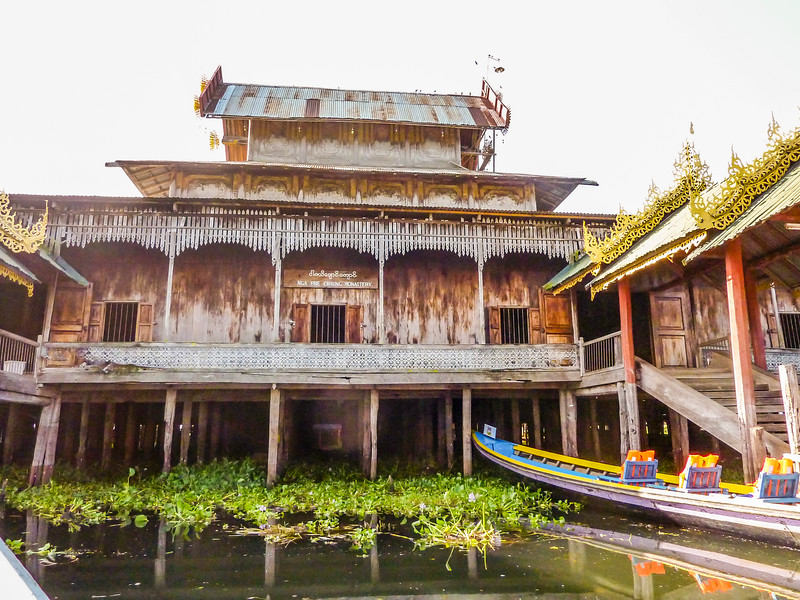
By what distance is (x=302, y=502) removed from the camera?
39.9 feet

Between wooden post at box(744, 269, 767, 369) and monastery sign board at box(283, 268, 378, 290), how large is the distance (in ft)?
30.3

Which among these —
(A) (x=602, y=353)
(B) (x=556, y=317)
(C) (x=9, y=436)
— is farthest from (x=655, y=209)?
(C) (x=9, y=436)

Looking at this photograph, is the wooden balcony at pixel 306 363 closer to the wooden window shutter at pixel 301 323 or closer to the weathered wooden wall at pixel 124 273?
the wooden window shutter at pixel 301 323

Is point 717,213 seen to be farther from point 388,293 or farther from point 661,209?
point 388,293

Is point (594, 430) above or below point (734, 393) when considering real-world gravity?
below

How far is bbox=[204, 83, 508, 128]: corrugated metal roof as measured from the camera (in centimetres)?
1969

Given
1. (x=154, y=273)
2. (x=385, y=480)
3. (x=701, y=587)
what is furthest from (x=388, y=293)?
(x=701, y=587)

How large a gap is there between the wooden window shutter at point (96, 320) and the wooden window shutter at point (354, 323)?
663 centimetres

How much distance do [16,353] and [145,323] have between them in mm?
3261

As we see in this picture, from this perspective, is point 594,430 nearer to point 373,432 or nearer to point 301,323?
point 373,432

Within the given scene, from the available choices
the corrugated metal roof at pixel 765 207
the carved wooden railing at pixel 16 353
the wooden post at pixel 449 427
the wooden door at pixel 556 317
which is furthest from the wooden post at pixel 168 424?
the corrugated metal roof at pixel 765 207

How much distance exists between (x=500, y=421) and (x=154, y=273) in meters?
11.4

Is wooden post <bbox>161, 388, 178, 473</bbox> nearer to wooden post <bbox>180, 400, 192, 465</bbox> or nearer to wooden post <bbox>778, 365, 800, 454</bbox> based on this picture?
wooden post <bbox>180, 400, 192, 465</bbox>

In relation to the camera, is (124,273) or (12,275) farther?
(124,273)
